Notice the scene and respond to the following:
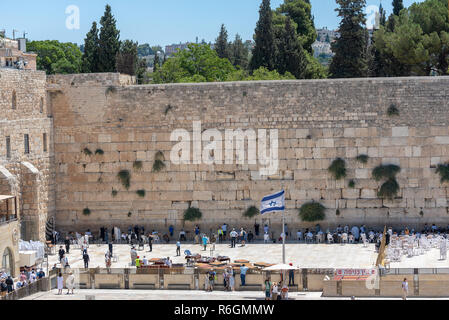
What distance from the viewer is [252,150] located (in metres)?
32.9

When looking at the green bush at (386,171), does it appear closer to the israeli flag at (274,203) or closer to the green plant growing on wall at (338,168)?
the green plant growing on wall at (338,168)

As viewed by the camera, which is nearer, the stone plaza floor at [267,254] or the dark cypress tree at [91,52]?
the stone plaza floor at [267,254]

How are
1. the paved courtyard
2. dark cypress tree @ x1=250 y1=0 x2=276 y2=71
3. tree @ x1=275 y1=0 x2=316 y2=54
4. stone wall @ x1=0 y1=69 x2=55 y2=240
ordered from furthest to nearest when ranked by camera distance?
tree @ x1=275 y1=0 x2=316 y2=54 → dark cypress tree @ x1=250 y1=0 x2=276 y2=71 → stone wall @ x1=0 y1=69 x2=55 y2=240 → the paved courtyard

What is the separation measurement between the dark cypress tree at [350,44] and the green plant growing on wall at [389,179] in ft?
44.0

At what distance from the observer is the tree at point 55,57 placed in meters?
64.2

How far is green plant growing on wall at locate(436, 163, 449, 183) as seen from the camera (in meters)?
32.0

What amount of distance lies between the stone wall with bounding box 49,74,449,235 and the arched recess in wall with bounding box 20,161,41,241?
7.18 feet

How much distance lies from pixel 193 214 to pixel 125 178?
2.82 metres

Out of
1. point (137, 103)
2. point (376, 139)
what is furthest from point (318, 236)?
point (137, 103)

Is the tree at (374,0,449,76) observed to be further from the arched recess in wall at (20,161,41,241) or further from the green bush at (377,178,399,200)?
the arched recess in wall at (20,161,41,241)

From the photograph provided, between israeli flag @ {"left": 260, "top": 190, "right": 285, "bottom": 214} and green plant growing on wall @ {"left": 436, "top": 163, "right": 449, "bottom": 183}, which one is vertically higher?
green plant growing on wall @ {"left": 436, "top": 163, "right": 449, "bottom": 183}

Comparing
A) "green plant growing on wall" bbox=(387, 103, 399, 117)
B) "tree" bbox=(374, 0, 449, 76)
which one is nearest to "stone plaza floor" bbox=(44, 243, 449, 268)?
"green plant growing on wall" bbox=(387, 103, 399, 117)

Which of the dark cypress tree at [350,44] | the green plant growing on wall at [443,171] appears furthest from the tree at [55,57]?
the green plant growing on wall at [443,171]

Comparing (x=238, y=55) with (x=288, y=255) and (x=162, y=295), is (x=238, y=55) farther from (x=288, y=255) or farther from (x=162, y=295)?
(x=162, y=295)
